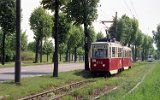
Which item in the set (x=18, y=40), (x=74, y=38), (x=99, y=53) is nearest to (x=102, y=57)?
(x=99, y=53)

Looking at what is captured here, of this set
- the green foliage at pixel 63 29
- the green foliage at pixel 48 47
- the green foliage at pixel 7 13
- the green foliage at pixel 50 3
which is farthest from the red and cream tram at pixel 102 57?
the green foliage at pixel 48 47

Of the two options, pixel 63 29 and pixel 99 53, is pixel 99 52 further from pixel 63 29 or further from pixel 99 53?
pixel 63 29

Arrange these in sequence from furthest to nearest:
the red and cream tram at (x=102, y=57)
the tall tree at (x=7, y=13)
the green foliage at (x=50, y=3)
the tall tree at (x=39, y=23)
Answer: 1. the tall tree at (x=39, y=23)
2. the tall tree at (x=7, y=13)
3. the red and cream tram at (x=102, y=57)
4. the green foliage at (x=50, y=3)

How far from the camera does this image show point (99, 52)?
37875 millimetres

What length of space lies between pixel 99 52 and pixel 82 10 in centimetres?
732

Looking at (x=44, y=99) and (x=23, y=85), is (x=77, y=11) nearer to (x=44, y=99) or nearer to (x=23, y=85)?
(x=23, y=85)

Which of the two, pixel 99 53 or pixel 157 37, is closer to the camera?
pixel 99 53

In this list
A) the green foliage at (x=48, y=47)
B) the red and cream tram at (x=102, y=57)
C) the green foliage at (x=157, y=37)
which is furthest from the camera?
the green foliage at (x=157, y=37)

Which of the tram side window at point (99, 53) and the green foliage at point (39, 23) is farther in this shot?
the green foliage at point (39, 23)

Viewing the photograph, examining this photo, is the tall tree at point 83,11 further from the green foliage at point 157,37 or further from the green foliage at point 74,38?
the green foliage at point 157,37

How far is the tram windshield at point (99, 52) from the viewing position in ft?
123

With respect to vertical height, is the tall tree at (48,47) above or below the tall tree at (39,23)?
below

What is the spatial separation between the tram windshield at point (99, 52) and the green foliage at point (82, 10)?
669 cm

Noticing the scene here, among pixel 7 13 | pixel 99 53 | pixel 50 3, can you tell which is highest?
pixel 7 13
